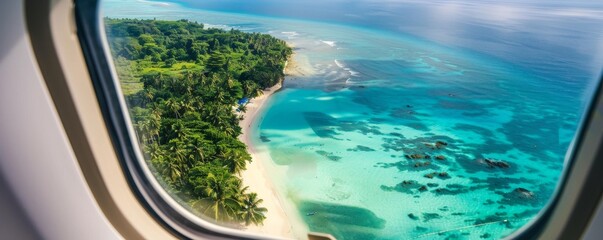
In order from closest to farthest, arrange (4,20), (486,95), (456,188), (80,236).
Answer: (4,20)
(80,236)
(456,188)
(486,95)

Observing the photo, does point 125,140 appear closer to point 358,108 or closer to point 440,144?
point 440,144

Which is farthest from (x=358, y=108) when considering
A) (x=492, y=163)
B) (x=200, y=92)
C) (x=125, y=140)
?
(x=125, y=140)

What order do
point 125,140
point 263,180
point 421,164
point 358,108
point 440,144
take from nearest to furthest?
1. point 125,140
2. point 263,180
3. point 421,164
4. point 440,144
5. point 358,108

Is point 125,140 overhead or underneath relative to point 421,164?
overhead

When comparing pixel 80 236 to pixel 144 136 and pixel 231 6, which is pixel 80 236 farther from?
pixel 231 6

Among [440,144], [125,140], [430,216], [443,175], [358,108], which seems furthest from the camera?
[358,108]

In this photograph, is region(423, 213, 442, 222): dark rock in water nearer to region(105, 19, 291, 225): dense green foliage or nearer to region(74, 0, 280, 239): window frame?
region(105, 19, 291, 225): dense green foliage

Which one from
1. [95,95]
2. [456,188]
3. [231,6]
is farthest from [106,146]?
[231,6]
